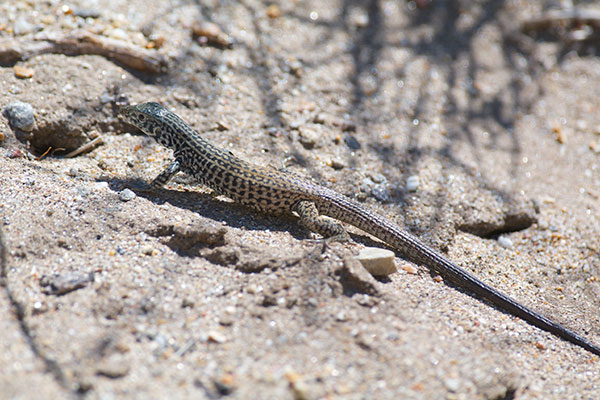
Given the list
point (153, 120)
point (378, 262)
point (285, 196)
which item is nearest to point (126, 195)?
point (153, 120)

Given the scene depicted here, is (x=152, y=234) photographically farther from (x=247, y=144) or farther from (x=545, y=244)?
(x=545, y=244)

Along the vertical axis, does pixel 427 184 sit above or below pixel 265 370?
above

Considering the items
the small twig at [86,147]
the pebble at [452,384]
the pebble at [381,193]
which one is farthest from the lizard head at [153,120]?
the pebble at [452,384]

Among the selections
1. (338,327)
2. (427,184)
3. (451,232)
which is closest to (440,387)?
(338,327)

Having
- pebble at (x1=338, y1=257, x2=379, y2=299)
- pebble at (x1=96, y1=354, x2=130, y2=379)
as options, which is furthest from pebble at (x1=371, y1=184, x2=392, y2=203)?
pebble at (x1=96, y1=354, x2=130, y2=379)

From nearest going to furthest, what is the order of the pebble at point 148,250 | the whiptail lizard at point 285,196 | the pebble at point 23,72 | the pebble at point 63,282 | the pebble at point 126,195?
the pebble at point 63,282 → the pebble at point 148,250 → the pebble at point 126,195 → the whiptail lizard at point 285,196 → the pebble at point 23,72

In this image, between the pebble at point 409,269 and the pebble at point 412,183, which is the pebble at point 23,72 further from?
the pebble at point 409,269
